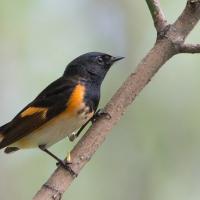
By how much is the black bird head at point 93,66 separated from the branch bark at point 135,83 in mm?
1079

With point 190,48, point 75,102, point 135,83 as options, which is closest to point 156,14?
point 190,48

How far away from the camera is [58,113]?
3.95 meters

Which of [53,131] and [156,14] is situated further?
[53,131]

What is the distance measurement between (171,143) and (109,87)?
794mm

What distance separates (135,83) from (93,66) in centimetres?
116

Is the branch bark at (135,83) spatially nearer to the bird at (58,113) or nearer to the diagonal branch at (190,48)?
the diagonal branch at (190,48)

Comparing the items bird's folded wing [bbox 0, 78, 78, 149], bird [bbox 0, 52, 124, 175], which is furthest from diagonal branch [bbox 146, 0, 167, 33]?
bird's folded wing [bbox 0, 78, 78, 149]

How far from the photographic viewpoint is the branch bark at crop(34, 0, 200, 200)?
304 cm

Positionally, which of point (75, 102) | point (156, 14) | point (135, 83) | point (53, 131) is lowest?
point (53, 131)

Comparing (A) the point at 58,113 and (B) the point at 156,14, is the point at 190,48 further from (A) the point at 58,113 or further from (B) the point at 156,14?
(A) the point at 58,113

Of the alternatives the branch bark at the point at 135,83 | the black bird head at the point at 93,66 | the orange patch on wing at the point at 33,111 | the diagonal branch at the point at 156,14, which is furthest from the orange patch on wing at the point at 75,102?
the diagonal branch at the point at 156,14

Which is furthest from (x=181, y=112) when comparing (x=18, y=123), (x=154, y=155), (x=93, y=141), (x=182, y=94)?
(x=93, y=141)

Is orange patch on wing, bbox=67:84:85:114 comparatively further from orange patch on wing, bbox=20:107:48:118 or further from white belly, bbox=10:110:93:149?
orange patch on wing, bbox=20:107:48:118

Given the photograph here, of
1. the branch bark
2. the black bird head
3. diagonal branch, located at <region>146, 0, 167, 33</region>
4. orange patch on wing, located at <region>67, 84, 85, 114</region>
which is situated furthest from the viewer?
the black bird head
